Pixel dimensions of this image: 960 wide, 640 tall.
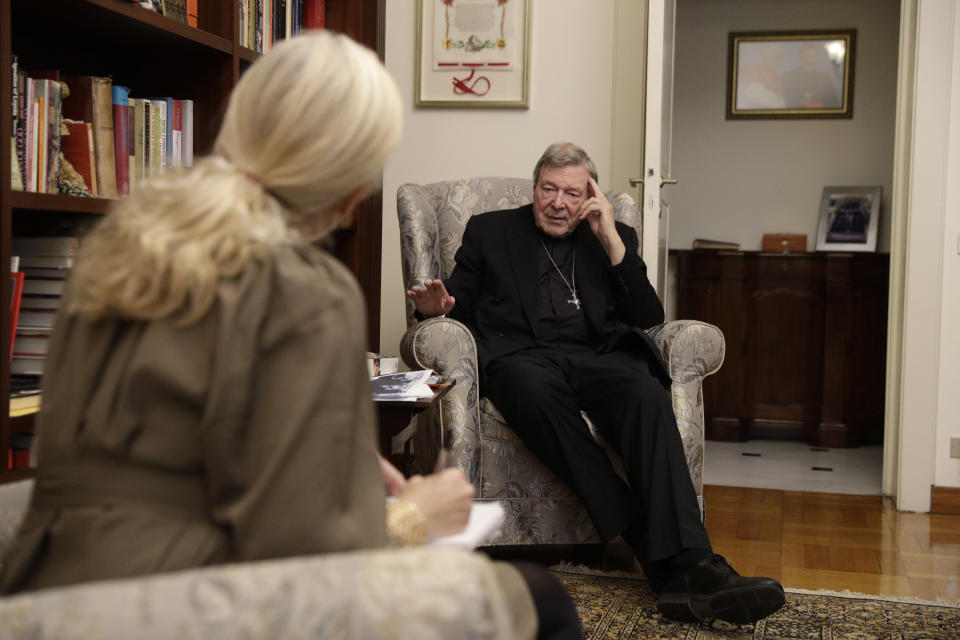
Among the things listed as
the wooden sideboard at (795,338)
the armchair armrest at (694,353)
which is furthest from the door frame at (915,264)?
the wooden sideboard at (795,338)

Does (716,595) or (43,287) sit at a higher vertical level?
(43,287)

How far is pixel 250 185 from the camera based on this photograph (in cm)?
86

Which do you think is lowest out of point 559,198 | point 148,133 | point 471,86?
point 559,198

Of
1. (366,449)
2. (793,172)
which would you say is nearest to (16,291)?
(366,449)

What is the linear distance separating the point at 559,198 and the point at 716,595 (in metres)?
1.19

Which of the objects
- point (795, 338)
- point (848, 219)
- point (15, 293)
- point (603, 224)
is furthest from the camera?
point (848, 219)

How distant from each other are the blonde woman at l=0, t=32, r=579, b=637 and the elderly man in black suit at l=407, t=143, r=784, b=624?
4.60ft

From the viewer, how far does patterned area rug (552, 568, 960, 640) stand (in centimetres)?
206

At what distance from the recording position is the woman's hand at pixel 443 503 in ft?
3.22

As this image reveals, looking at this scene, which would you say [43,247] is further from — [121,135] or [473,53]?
[473,53]

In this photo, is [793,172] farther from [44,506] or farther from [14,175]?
[44,506]

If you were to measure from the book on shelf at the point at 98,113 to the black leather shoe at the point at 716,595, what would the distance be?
60.6 inches

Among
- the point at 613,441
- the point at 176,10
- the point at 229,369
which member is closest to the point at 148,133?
the point at 176,10

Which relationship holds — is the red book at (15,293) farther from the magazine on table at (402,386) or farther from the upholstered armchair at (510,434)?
the upholstered armchair at (510,434)
